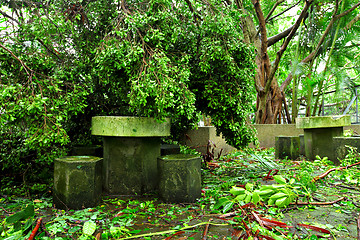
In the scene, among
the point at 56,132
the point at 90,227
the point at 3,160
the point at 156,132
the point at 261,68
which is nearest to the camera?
the point at 90,227

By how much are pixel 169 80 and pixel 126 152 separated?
3.02 feet

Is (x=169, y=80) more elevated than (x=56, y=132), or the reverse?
(x=169, y=80)

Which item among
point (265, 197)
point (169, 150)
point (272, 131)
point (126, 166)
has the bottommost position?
Result: point (265, 197)

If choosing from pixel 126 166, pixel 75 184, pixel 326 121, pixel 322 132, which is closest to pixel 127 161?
pixel 126 166

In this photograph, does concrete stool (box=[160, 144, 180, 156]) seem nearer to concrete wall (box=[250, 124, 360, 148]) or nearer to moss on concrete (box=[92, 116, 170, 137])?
moss on concrete (box=[92, 116, 170, 137])

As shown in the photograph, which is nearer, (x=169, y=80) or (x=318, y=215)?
(x=318, y=215)

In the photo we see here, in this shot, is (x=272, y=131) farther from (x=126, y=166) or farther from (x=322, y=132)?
(x=126, y=166)

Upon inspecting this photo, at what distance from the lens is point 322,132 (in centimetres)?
443

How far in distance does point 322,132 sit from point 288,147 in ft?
Answer: 2.38

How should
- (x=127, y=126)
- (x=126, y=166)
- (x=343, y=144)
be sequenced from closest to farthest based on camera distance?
(x=127, y=126), (x=126, y=166), (x=343, y=144)

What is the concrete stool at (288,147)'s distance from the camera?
4918 mm

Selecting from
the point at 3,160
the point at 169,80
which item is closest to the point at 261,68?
the point at 169,80

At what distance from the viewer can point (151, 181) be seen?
282 cm

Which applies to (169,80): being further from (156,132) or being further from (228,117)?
(228,117)
